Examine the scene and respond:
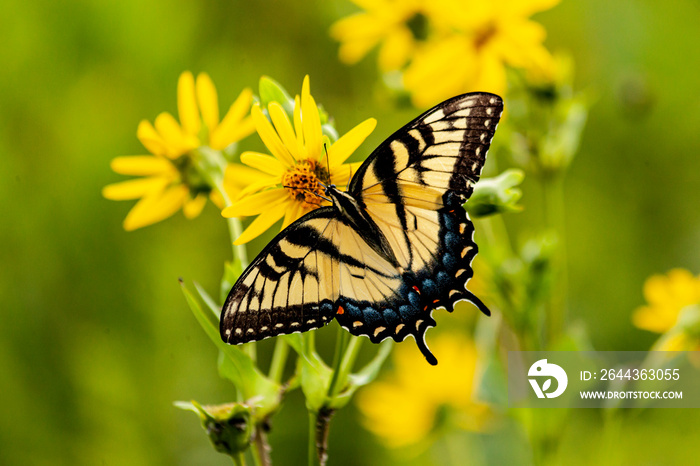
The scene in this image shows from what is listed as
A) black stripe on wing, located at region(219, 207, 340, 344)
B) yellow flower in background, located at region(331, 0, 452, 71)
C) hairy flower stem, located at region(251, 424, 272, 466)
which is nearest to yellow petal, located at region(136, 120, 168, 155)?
black stripe on wing, located at region(219, 207, 340, 344)

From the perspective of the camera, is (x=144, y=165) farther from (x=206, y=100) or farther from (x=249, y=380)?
(x=249, y=380)

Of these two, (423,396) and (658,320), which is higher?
(658,320)

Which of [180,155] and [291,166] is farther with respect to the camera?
[180,155]

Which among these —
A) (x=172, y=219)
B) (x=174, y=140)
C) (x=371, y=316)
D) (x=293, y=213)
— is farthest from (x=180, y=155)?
(x=172, y=219)

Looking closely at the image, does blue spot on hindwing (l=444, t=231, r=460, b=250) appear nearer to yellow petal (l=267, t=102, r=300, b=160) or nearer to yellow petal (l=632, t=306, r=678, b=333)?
yellow petal (l=267, t=102, r=300, b=160)

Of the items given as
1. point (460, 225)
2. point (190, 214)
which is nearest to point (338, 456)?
point (190, 214)

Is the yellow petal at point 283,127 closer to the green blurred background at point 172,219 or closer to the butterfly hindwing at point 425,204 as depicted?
the butterfly hindwing at point 425,204

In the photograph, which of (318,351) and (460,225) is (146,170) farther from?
(318,351)

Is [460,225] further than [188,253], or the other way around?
[188,253]
